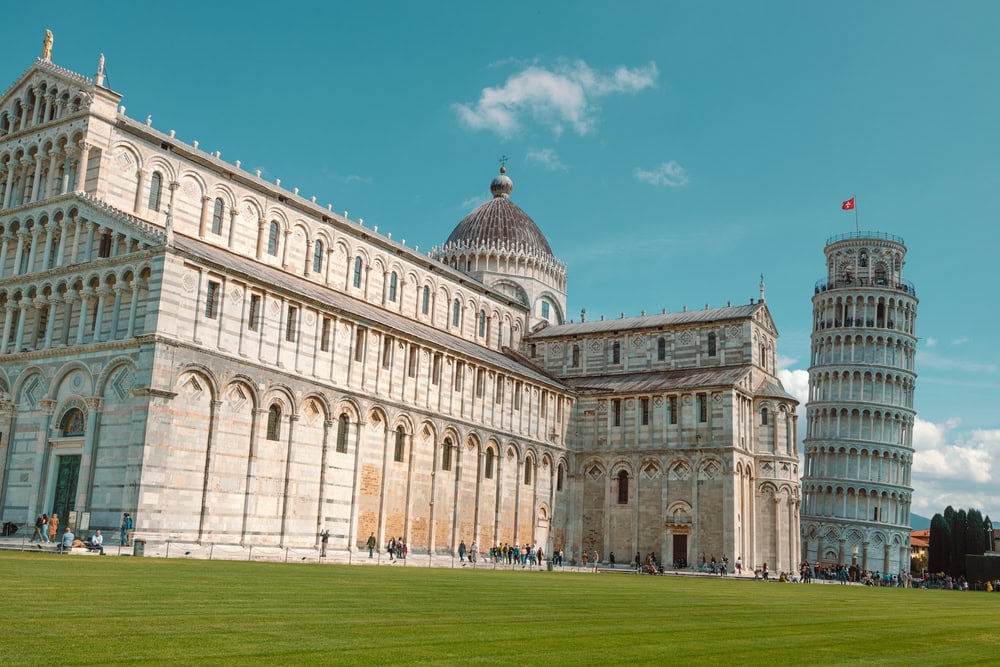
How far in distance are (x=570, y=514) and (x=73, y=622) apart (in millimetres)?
51984

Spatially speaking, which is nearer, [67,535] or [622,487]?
[67,535]

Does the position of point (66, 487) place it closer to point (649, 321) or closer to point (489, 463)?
point (489, 463)

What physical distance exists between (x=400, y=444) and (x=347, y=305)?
7.74m

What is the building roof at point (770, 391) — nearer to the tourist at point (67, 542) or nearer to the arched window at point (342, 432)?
the arched window at point (342, 432)

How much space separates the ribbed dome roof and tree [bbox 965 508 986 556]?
2084 inches

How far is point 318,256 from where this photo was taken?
51656mm

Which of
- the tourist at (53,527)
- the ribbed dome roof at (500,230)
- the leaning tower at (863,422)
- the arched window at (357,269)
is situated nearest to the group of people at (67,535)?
the tourist at (53,527)

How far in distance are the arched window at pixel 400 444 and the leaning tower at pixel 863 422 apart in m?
54.8

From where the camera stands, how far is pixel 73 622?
1074cm

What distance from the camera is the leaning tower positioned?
86562 mm

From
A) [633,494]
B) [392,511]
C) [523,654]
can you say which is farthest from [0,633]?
[633,494]

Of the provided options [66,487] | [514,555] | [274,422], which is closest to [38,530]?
[66,487]

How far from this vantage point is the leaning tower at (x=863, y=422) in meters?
86.6

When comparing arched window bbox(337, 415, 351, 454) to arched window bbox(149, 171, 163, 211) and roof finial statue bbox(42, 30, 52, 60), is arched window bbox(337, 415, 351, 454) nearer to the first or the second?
arched window bbox(149, 171, 163, 211)
